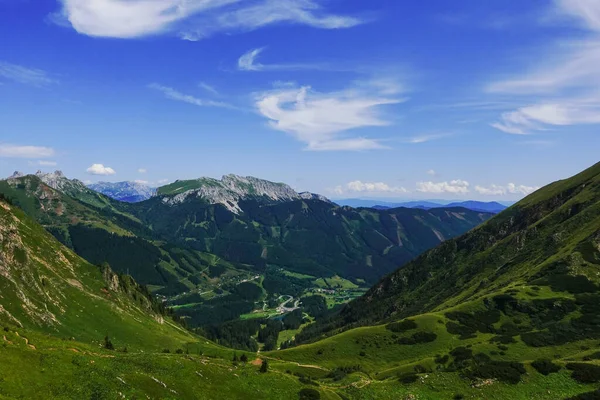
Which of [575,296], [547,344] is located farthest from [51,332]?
[575,296]

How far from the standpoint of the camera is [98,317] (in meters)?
140

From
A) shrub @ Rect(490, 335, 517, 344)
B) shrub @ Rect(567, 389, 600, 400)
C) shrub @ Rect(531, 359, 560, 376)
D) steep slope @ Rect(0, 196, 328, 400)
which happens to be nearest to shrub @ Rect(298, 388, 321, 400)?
steep slope @ Rect(0, 196, 328, 400)

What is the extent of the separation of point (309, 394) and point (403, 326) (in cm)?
10797

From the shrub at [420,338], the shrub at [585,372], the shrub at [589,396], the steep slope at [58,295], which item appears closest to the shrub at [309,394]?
the shrub at [589,396]

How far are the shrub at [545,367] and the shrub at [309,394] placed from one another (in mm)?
42833

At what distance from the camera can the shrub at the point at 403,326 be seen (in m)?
165

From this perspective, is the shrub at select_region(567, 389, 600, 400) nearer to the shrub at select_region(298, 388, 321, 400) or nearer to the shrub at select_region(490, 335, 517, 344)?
the shrub at select_region(298, 388, 321, 400)

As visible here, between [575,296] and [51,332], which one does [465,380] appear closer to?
[51,332]

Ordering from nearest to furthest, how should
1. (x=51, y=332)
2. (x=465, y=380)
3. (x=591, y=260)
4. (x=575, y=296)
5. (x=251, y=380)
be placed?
1. (x=251, y=380)
2. (x=465, y=380)
3. (x=51, y=332)
4. (x=575, y=296)
5. (x=591, y=260)

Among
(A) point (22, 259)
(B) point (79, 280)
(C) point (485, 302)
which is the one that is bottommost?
(C) point (485, 302)

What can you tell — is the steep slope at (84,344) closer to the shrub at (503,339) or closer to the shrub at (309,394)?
the shrub at (309,394)

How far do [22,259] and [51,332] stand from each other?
1368 inches

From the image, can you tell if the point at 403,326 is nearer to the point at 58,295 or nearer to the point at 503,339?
the point at 503,339

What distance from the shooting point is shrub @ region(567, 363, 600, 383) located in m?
73.4
